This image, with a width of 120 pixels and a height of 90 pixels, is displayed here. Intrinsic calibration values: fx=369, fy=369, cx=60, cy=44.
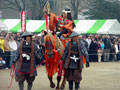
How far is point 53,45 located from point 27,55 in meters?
1.10

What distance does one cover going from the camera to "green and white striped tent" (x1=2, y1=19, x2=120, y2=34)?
2727cm

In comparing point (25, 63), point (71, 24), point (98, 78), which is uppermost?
point (71, 24)

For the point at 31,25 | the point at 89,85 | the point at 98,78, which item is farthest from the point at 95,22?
the point at 89,85

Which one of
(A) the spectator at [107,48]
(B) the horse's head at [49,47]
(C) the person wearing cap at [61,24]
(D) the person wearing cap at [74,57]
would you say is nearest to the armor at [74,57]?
(D) the person wearing cap at [74,57]

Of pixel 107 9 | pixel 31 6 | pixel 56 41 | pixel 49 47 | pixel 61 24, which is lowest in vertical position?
pixel 49 47

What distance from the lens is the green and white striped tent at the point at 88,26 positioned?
89.5 feet

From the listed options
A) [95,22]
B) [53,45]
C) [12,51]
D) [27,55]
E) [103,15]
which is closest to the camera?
[27,55]

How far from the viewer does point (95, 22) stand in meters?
28.4

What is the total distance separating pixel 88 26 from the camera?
28.2 meters

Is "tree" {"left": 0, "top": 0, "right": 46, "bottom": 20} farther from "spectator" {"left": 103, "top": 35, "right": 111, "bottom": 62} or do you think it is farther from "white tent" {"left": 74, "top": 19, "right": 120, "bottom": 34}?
"spectator" {"left": 103, "top": 35, "right": 111, "bottom": 62}

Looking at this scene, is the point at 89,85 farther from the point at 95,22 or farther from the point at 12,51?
the point at 95,22

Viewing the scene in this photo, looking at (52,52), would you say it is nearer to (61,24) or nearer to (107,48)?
(61,24)

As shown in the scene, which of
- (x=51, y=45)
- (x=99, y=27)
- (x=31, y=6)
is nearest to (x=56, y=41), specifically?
(x=51, y=45)

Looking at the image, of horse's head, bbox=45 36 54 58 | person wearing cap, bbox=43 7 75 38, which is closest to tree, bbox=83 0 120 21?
person wearing cap, bbox=43 7 75 38
